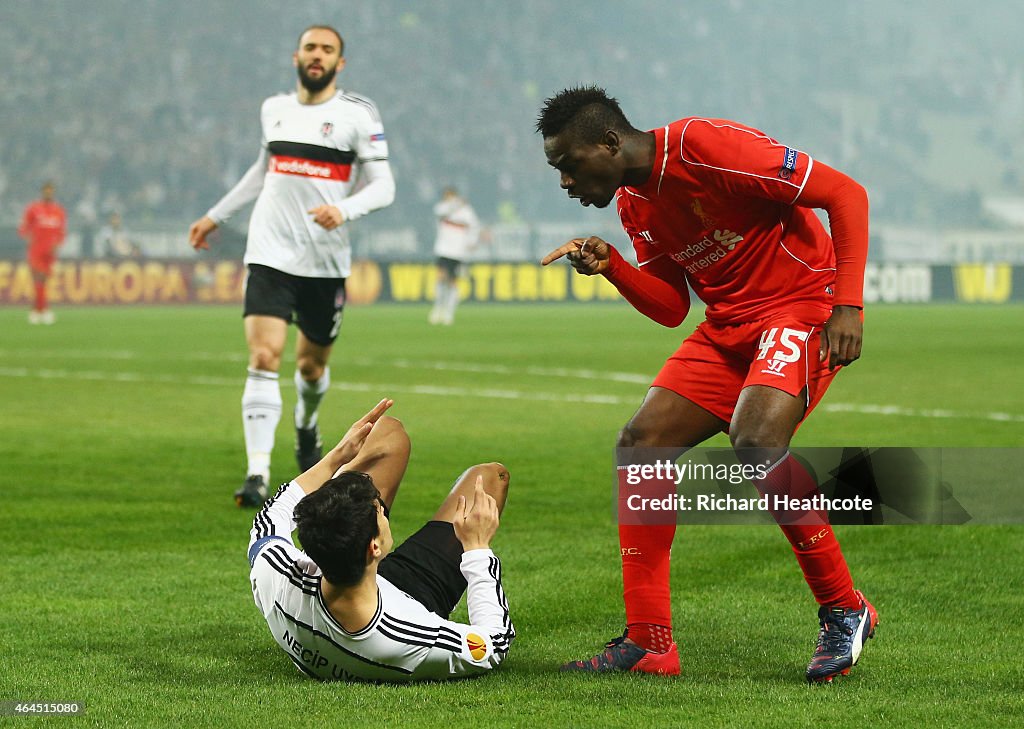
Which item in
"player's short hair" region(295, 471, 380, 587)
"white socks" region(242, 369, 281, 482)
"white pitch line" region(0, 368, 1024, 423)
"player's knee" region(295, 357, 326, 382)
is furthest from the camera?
"white pitch line" region(0, 368, 1024, 423)

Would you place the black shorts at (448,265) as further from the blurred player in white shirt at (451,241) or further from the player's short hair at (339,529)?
the player's short hair at (339,529)

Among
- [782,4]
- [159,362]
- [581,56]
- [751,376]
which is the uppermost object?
[782,4]

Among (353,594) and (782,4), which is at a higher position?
(782,4)

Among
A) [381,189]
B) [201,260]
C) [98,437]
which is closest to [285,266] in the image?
[381,189]

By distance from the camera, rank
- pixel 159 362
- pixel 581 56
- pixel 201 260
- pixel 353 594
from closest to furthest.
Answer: pixel 353 594 → pixel 159 362 → pixel 201 260 → pixel 581 56

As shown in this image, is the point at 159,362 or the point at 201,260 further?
the point at 201,260

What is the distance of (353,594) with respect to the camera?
13.2 ft

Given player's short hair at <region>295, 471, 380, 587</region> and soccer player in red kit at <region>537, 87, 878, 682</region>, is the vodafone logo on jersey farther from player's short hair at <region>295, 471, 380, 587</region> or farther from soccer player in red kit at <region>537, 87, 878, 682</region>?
player's short hair at <region>295, 471, 380, 587</region>

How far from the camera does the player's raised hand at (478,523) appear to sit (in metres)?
4.51

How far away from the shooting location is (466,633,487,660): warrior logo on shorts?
13.9 ft

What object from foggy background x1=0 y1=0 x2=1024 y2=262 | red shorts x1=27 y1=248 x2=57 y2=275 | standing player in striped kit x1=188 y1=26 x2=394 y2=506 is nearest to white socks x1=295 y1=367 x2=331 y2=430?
standing player in striped kit x1=188 y1=26 x2=394 y2=506

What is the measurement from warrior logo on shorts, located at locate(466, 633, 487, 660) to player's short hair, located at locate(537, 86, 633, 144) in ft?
4.53

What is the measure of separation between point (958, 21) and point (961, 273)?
41964mm

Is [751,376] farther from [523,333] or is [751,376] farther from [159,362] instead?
[523,333]
